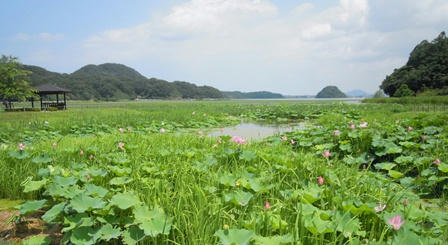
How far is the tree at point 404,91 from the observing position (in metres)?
34.9

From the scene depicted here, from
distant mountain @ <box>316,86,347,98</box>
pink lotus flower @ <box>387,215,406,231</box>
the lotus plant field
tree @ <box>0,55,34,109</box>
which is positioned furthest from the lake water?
distant mountain @ <box>316,86,347,98</box>

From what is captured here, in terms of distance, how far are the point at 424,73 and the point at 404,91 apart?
11.7 feet

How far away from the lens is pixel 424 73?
117 ft

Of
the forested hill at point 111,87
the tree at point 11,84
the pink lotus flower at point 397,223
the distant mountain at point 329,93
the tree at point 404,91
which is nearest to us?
the pink lotus flower at point 397,223

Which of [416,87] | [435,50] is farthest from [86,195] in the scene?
[435,50]

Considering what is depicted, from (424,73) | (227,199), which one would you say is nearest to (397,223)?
(227,199)

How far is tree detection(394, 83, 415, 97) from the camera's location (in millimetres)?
34934

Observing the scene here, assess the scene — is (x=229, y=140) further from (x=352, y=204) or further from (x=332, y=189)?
(x=352, y=204)

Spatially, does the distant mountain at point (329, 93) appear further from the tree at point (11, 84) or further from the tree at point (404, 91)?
the tree at point (11, 84)

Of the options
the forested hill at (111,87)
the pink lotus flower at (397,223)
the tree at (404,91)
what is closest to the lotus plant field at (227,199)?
the pink lotus flower at (397,223)

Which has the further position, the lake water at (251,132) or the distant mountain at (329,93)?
the distant mountain at (329,93)

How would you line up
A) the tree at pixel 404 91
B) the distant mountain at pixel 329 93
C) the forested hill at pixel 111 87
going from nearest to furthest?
1. the tree at pixel 404 91
2. the forested hill at pixel 111 87
3. the distant mountain at pixel 329 93

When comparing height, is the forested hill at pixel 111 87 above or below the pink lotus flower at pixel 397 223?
above

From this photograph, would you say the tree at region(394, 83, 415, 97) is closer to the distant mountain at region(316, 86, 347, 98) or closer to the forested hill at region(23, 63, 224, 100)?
the forested hill at region(23, 63, 224, 100)
